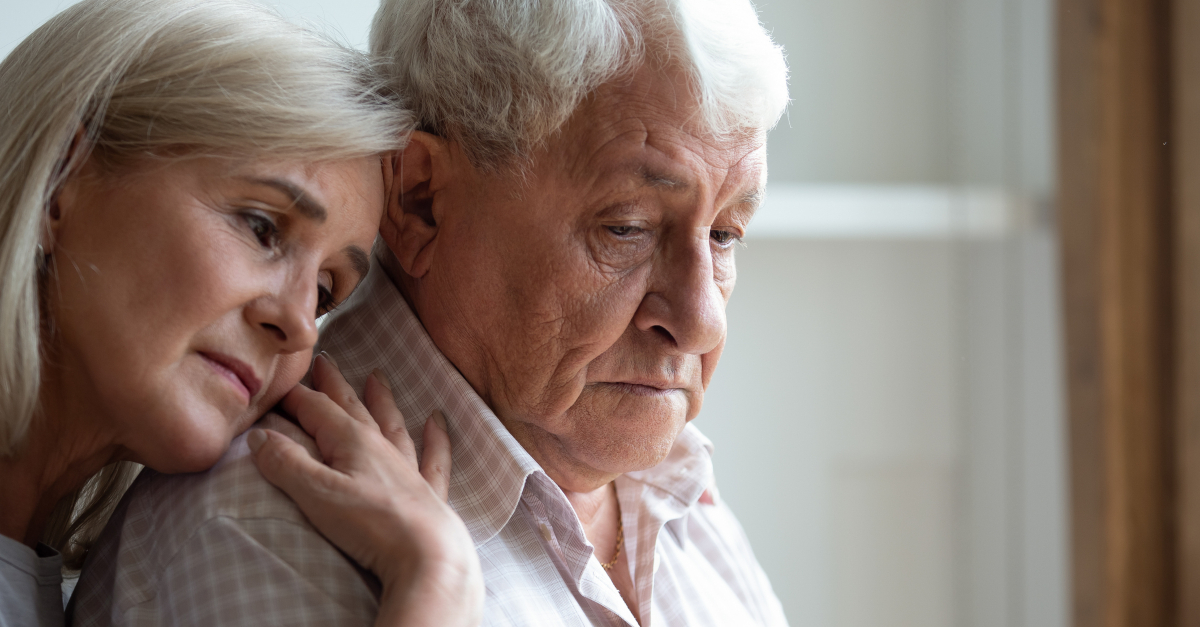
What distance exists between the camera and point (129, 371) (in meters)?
0.85

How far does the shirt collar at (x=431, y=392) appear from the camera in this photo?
101 cm

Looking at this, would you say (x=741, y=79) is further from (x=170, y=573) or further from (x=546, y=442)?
(x=170, y=573)

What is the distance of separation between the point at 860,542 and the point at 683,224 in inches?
75.7

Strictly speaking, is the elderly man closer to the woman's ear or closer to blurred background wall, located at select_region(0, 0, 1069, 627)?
the woman's ear

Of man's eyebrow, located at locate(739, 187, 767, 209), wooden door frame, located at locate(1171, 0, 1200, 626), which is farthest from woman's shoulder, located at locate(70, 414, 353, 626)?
wooden door frame, located at locate(1171, 0, 1200, 626)

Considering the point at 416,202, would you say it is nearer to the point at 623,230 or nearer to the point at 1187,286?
the point at 623,230

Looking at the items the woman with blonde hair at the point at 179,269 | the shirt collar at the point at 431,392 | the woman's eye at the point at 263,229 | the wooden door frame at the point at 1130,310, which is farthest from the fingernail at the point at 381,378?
the wooden door frame at the point at 1130,310

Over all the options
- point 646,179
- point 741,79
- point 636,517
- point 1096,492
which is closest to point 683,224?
point 646,179

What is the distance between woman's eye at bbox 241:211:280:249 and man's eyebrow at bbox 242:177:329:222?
0.03 m

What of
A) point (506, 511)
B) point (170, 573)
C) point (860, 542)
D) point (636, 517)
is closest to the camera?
point (170, 573)

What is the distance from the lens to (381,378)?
3.64 ft

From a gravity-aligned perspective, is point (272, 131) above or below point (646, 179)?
above

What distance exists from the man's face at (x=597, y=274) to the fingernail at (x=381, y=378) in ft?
0.29

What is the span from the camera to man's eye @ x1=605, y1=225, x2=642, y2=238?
1.05m
